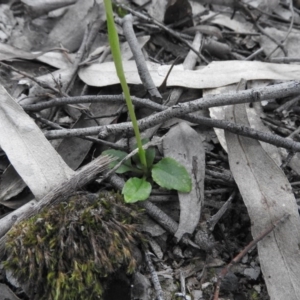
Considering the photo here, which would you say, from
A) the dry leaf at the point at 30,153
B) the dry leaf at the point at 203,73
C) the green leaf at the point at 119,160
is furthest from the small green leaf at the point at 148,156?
the dry leaf at the point at 203,73

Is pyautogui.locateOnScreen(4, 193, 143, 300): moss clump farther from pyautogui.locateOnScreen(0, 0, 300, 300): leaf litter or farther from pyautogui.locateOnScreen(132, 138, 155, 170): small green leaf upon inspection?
pyautogui.locateOnScreen(132, 138, 155, 170): small green leaf

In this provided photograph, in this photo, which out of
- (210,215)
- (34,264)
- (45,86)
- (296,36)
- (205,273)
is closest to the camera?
(34,264)

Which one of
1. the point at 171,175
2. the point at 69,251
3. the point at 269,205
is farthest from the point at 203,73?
the point at 69,251

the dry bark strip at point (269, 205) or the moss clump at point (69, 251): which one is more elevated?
→ the moss clump at point (69, 251)

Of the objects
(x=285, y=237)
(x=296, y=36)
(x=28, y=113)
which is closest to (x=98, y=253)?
(x=285, y=237)

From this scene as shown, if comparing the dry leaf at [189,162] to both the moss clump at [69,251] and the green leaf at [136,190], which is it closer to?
the green leaf at [136,190]

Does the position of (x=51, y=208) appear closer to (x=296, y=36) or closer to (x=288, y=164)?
(x=288, y=164)

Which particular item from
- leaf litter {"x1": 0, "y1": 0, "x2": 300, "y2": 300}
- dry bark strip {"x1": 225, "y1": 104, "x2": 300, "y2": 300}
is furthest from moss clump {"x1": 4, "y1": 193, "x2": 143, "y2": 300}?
dry bark strip {"x1": 225, "y1": 104, "x2": 300, "y2": 300}
